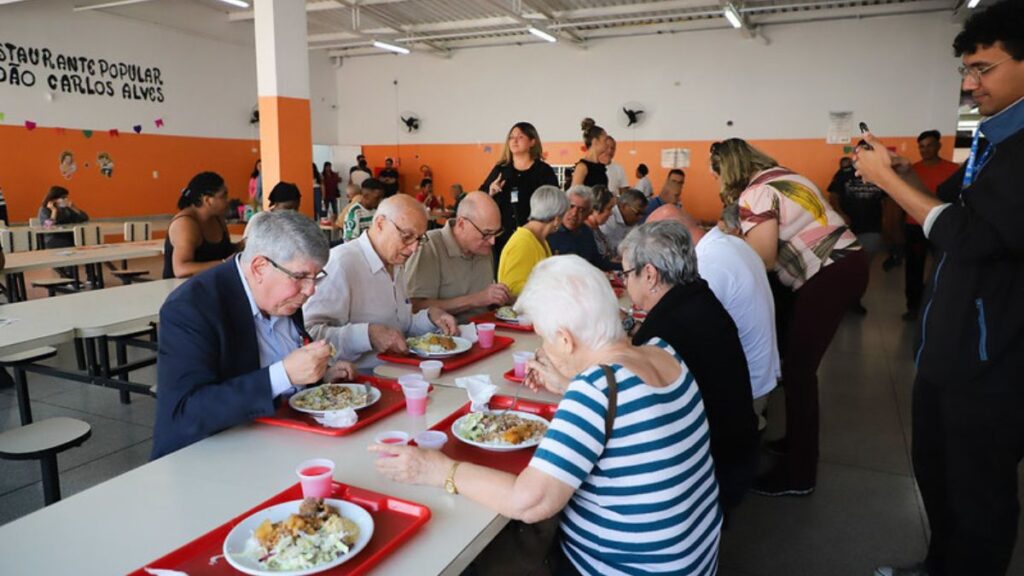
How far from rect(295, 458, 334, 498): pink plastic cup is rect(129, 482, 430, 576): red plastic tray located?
0.04 m

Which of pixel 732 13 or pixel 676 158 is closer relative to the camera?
pixel 732 13

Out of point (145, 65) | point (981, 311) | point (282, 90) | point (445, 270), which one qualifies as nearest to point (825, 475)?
point (981, 311)

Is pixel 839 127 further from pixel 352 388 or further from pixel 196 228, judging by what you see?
pixel 352 388

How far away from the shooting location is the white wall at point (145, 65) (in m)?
9.70

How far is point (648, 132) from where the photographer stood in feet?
41.8

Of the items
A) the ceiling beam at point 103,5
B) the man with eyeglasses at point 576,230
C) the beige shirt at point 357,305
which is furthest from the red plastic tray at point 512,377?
the ceiling beam at point 103,5

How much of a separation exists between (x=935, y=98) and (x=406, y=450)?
12360mm

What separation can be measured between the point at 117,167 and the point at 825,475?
11839 millimetres

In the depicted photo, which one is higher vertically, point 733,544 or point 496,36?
point 496,36

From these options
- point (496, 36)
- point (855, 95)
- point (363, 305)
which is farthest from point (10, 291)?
point (855, 95)

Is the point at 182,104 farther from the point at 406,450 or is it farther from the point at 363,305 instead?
the point at 406,450

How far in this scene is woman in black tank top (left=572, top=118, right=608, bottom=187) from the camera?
5383 mm

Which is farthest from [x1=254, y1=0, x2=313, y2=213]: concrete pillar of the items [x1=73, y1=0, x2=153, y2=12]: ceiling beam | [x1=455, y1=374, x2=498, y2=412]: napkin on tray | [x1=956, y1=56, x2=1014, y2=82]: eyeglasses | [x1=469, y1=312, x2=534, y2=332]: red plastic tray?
[x1=956, y1=56, x2=1014, y2=82]: eyeglasses

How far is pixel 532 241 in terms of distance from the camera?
3.58m
